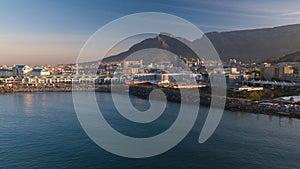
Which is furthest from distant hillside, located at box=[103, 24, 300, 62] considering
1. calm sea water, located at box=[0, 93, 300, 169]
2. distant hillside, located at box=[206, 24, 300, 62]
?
calm sea water, located at box=[0, 93, 300, 169]

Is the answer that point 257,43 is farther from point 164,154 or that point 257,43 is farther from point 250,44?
point 164,154

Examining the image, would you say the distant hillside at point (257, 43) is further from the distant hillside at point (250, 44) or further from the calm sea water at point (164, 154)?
the calm sea water at point (164, 154)

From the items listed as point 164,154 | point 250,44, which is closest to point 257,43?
point 250,44

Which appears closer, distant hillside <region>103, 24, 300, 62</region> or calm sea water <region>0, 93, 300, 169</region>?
calm sea water <region>0, 93, 300, 169</region>

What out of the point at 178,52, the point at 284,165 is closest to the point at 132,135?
the point at 284,165

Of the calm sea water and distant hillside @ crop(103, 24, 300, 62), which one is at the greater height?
distant hillside @ crop(103, 24, 300, 62)

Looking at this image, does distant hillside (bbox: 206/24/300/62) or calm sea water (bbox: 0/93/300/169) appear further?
distant hillside (bbox: 206/24/300/62)

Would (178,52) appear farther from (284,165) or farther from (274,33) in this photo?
(284,165)

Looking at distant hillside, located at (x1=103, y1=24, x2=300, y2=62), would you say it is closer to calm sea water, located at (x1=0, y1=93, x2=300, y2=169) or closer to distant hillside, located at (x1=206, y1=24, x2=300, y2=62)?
distant hillside, located at (x1=206, y1=24, x2=300, y2=62)
